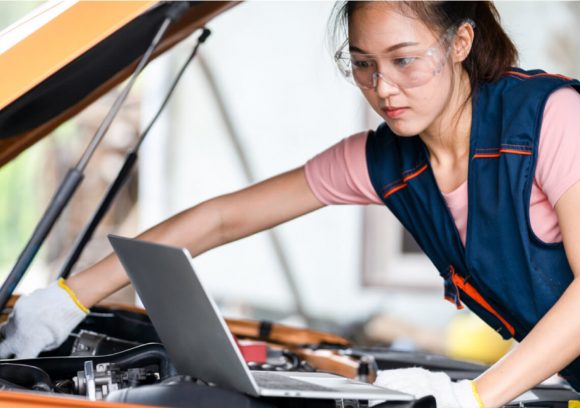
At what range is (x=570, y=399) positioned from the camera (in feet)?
5.48

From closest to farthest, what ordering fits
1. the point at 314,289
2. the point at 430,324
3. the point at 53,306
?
the point at 53,306 < the point at 430,324 < the point at 314,289

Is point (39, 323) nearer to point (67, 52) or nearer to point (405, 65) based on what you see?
point (67, 52)

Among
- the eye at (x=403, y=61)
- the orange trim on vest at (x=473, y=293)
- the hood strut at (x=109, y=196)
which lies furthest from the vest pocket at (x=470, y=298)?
the hood strut at (x=109, y=196)

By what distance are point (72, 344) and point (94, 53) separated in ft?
1.82

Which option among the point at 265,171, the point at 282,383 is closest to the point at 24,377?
the point at 282,383

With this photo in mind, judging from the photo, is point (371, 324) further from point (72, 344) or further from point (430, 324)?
point (72, 344)

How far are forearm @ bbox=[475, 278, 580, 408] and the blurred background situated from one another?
368 cm

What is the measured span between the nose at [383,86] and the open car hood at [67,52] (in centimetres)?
35

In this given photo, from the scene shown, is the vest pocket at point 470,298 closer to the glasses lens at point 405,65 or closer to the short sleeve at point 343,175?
the short sleeve at point 343,175

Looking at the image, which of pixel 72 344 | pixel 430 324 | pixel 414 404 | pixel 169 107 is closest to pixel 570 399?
pixel 414 404

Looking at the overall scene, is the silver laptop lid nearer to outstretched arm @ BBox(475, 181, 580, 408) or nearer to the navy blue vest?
Result: outstretched arm @ BBox(475, 181, 580, 408)

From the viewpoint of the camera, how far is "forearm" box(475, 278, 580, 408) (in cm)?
119

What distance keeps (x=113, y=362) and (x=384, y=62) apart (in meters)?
0.60

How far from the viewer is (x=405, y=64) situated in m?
1.32
